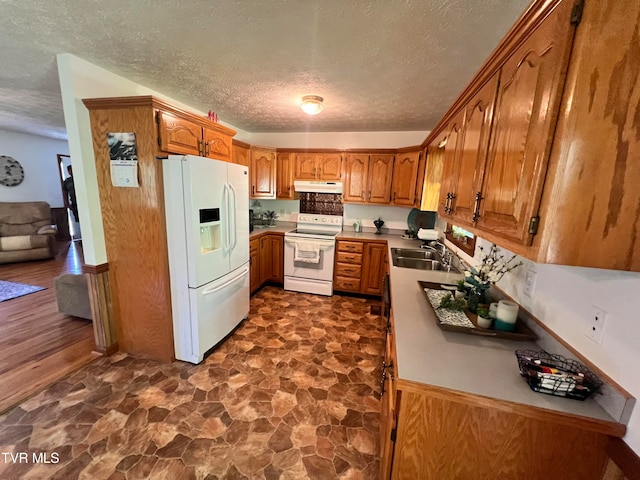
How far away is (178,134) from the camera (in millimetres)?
2096

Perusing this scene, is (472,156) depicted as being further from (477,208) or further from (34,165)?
(34,165)

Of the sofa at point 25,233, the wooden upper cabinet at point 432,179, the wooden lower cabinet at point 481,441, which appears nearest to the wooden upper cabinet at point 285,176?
the wooden upper cabinet at point 432,179

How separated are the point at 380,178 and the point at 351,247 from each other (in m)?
1.13

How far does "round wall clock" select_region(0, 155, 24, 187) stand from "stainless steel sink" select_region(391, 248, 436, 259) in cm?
769

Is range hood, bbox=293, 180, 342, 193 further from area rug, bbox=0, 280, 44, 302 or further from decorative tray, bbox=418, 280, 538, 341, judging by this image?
area rug, bbox=0, 280, 44, 302

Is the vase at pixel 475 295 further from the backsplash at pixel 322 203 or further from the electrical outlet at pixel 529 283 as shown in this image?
the backsplash at pixel 322 203

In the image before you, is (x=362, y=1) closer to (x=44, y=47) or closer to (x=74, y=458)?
(x=44, y=47)

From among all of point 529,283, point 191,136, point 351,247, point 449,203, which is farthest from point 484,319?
point 191,136

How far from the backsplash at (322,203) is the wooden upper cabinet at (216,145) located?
180 cm

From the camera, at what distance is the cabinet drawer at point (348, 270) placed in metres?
3.76

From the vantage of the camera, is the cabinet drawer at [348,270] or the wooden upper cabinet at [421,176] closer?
the wooden upper cabinet at [421,176]

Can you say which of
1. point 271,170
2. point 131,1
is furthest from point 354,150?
point 131,1

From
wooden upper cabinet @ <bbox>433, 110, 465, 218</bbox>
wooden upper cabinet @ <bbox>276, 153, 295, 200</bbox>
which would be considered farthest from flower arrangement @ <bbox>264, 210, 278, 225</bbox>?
wooden upper cabinet @ <bbox>433, 110, 465, 218</bbox>

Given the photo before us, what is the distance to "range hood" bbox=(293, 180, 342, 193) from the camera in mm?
3846
